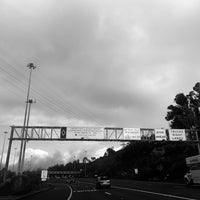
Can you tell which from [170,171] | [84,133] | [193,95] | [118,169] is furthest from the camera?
[118,169]

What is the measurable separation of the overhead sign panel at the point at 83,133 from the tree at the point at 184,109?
28919mm

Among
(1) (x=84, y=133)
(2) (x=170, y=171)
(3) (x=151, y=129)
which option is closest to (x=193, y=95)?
(2) (x=170, y=171)

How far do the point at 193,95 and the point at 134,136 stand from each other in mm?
35135

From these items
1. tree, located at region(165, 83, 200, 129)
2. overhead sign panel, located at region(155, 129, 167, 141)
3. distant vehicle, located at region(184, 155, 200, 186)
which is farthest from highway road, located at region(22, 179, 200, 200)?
tree, located at region(165, 83, 200, 129)

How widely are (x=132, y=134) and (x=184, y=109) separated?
104 feet

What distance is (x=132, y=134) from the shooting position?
3919cm

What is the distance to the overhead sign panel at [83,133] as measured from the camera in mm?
37750

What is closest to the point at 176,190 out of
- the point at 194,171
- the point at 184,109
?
the point at 194,171

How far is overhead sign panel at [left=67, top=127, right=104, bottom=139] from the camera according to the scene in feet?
124

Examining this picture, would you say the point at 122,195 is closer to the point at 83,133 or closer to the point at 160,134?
the point at 83,133

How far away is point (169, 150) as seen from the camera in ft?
221

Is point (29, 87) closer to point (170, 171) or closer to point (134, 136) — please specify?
point (134, 136)

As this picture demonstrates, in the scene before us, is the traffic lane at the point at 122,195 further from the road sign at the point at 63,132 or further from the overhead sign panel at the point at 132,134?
the overhead sign panel at the point at 132,134

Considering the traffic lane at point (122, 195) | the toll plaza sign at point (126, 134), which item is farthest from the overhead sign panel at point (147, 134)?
the traffic lane at point (122, 195)
